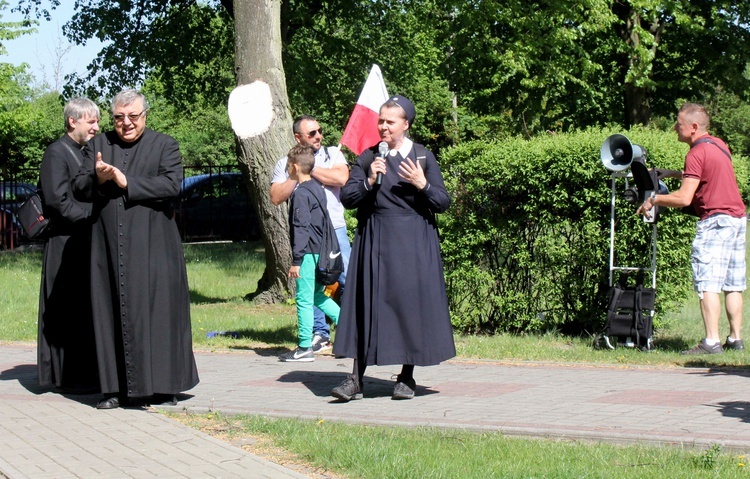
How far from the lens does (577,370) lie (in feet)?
27.7

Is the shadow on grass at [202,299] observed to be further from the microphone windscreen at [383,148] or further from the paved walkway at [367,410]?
the microphone windscreen at [383,148]

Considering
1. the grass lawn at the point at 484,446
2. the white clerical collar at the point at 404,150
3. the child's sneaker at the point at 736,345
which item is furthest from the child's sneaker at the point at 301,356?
the child's sneaker at the point at 736,345

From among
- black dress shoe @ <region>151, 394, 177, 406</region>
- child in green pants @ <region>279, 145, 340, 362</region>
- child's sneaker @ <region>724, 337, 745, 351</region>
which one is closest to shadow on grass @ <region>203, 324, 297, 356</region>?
child in green pants @ <region>279, 145, 340, 362</region>

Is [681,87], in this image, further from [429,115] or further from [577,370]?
[577,370]

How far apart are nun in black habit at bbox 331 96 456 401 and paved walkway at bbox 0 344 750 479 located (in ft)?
1.20

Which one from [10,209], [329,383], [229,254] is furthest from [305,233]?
[10,209]

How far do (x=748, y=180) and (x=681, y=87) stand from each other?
1861 centimetres

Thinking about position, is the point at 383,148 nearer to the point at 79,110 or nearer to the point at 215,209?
the point at 79,110

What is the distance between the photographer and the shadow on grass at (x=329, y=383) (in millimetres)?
7643


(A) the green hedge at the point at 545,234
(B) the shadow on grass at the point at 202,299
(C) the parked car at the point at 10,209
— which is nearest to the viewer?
(A) the green hedge at the point at 545,234

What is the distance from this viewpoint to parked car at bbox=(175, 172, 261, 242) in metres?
27.9

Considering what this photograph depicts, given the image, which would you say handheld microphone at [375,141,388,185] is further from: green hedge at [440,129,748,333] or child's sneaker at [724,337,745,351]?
child's sneaker at [724,337,745,351]

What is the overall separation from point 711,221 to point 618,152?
3.17 feet

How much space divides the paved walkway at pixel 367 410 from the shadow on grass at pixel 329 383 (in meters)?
0.01
